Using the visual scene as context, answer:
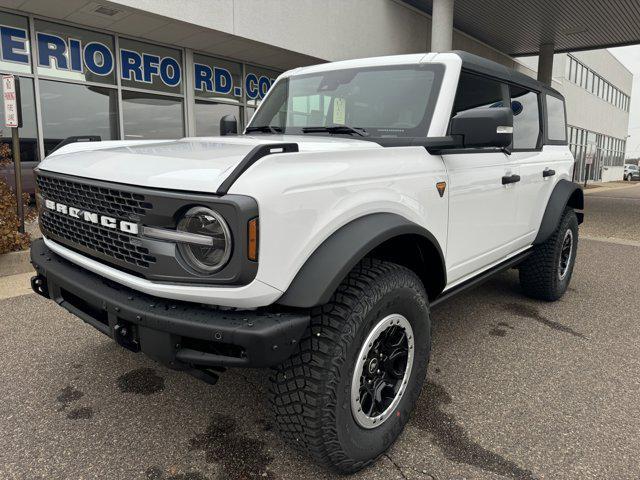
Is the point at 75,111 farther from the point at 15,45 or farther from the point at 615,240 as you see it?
the point at 615,240

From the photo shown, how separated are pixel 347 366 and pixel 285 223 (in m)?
0.60

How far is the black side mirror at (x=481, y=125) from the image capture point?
89.7 inches

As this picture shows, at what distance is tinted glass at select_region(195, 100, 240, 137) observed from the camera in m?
11.7

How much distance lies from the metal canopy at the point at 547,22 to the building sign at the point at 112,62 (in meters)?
6.20

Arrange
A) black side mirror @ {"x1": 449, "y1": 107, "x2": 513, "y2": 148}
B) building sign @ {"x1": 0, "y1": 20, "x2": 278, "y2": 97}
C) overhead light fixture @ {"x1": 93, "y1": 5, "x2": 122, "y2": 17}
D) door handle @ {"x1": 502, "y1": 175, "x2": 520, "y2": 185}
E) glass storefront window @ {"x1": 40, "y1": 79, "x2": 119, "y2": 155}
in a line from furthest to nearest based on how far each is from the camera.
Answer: glass storefront window @ {"x1": 40, "y1": 79, "x2": 119, "y2": 155}
building sign @ {"x1": 0, "y1": 20, "x2": 278, "y2": 97}
overhead light fixture @ {"x1": 93, "y1": 5, "x2": 122, "y2": 17}
door handle @ {"x1": 502, "y1": 175, "x2": 520, "y2": 185}
black side mirror @ {"x1": 449, "y1": 107, "x2": 513, "y2": 148}

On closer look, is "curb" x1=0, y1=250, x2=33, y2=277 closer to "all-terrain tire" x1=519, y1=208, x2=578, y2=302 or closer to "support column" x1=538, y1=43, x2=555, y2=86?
"all-terrain tire" x1=519, y1=208, x2=578, y2=302

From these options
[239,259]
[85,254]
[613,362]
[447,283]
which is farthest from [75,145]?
[613,362]

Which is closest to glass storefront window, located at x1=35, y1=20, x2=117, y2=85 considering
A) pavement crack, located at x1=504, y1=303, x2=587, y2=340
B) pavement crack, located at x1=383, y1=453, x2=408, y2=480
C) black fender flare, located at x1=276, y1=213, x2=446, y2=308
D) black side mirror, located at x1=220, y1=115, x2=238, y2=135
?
black side mirror, located at x1=220, y1=115, x2=238, y2=135

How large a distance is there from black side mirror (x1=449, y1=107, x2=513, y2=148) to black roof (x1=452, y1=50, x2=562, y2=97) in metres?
0.62

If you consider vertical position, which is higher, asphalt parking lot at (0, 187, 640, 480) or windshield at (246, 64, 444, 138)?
windshield at (246, 64, 444, 138)

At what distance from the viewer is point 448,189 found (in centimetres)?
255

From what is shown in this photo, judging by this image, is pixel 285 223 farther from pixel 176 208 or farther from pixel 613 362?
pixel 613 362

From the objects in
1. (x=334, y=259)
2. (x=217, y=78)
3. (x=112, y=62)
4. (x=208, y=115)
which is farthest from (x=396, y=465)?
(x=217, y=78)

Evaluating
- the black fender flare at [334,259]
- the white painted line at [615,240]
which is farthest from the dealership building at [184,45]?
the black fender flare at [334,259]
